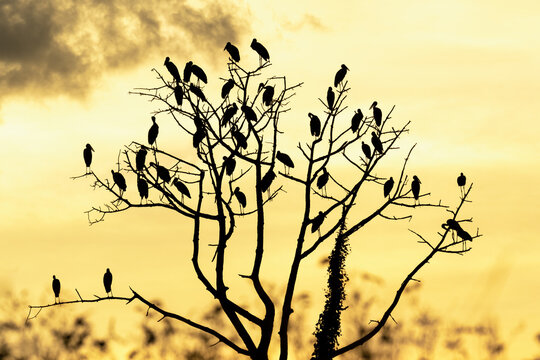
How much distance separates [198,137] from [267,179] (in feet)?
4.51

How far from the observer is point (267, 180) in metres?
14.2

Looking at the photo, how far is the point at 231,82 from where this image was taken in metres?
14.5

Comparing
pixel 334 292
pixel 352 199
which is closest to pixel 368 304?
pixel 334 292

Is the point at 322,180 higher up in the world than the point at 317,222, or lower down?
higher up

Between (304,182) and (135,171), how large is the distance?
2886 millimetres

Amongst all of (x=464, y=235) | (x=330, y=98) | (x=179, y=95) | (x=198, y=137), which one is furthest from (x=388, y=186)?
(x=179, y=95)

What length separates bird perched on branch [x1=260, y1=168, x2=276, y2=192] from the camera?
1419 cm

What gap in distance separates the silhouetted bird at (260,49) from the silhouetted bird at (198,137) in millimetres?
1706

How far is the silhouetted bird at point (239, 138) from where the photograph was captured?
14.1m

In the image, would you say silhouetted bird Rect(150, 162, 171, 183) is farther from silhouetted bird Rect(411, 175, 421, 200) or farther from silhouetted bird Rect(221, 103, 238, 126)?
silhouetted bird Rect(411, 175, 421, 200)

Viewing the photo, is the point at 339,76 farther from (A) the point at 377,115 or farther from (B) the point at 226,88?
(B) the point at 226,88

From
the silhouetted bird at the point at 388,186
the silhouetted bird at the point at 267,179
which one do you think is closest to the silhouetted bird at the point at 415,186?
the silhouetted bird at the point at 388,186

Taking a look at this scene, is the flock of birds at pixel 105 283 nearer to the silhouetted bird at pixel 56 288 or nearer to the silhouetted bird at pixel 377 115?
the silhouetted bird at pixel 56 288

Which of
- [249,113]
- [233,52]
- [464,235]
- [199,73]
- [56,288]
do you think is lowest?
[56,288]
